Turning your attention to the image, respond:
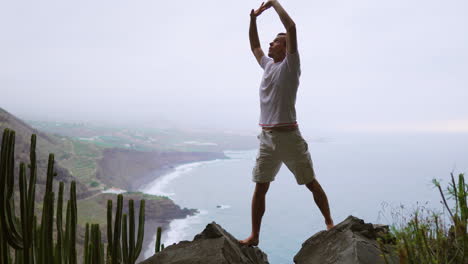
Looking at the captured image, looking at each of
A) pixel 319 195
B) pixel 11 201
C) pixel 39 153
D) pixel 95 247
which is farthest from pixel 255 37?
pixel 39 153

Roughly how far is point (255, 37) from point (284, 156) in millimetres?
954

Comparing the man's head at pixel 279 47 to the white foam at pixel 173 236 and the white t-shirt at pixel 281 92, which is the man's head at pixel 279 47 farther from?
the white foam at pixel 173 236

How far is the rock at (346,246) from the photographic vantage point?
6.67 ft

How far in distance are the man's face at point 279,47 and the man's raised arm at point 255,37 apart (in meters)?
0.18

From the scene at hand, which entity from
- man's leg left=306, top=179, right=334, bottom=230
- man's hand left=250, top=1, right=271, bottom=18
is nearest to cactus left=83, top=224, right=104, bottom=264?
man's leg left=306, top=179, right=334, bottom=230

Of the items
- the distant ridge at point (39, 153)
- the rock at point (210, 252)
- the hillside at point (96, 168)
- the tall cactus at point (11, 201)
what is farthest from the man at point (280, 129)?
the distant ridge at point (39, 153)

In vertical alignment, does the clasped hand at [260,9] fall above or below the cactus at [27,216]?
above

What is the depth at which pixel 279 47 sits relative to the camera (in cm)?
245

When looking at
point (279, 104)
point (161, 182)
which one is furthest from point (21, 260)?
point (161, 182)

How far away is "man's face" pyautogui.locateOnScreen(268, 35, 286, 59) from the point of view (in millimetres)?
2441

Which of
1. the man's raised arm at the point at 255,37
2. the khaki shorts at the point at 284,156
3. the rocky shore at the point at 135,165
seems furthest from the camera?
the rocky shore at the point at 135,165

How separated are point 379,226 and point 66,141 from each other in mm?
13846

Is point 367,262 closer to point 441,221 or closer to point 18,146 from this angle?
point 441,221

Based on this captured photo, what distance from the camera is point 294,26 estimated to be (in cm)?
218
